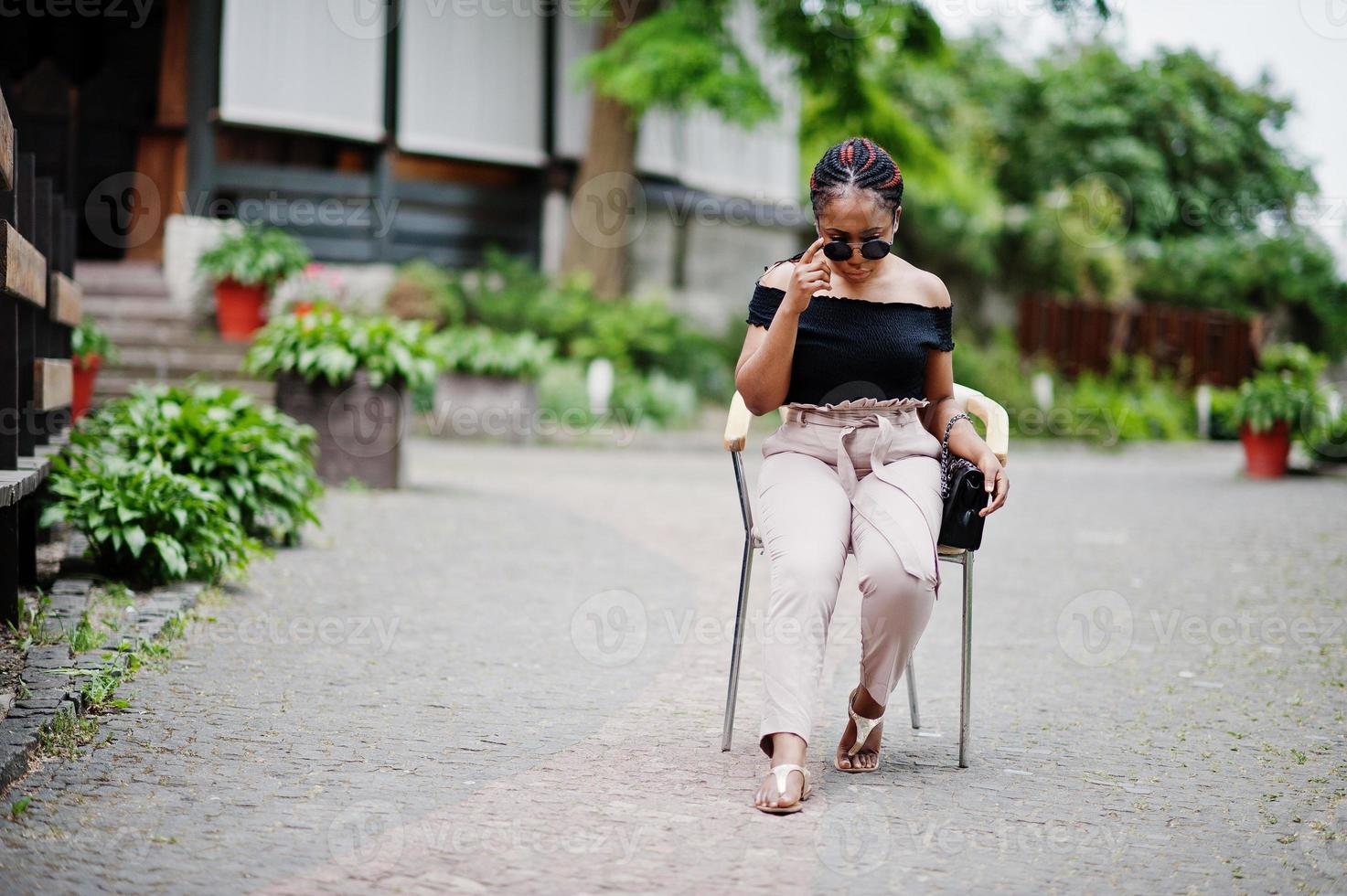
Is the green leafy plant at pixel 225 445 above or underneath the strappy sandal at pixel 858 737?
above

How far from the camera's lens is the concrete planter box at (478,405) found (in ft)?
48.6

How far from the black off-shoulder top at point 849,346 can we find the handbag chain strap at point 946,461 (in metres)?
0.22

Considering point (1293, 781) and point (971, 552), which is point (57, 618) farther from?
point (1293, 781)

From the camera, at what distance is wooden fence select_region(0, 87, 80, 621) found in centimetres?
443

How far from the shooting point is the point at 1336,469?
13.3 metres

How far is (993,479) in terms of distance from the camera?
3.72m

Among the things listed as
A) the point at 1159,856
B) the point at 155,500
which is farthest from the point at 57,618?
→ the point at 1159,856

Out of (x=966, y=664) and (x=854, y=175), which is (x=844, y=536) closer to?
(x=966, y=664)

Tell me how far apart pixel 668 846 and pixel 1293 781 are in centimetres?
177

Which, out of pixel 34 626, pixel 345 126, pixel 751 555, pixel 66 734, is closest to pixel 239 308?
pixel 345 126

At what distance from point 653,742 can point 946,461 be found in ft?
3.63

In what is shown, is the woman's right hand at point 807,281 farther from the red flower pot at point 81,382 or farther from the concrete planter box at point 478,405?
the concrete planter box at point 478,405

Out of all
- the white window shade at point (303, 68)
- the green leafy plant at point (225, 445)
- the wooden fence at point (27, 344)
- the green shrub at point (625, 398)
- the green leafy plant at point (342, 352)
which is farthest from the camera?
the green shrub at point (625, 398)

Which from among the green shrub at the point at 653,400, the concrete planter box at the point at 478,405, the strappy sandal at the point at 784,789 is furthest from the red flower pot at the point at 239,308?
the strappy sandal at the point at 784,789
